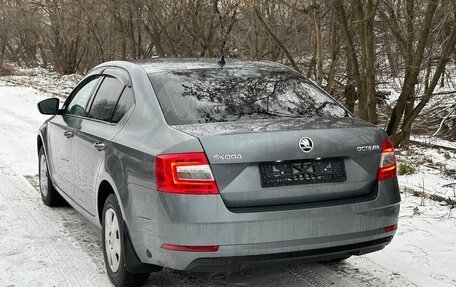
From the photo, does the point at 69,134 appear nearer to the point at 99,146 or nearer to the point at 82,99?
the point at 82,99

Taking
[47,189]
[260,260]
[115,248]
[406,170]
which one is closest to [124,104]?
[115,248]

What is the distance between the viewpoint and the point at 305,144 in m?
3.34

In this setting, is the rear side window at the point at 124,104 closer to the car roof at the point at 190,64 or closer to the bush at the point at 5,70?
the car roof at the point at 190,64

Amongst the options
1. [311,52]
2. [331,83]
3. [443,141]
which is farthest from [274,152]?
[311,52]

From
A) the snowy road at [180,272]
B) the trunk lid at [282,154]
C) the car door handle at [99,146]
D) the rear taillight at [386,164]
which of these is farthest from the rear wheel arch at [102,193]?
the rear taillight at [386,164]

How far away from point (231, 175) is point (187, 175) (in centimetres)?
25

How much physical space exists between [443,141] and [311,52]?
4.81 metres

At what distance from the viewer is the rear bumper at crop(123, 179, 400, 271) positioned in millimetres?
3186

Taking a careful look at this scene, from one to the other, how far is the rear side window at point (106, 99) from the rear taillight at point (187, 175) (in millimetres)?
1254

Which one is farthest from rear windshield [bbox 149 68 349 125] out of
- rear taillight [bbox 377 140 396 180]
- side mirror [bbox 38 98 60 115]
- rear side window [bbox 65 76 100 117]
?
side mirror [bbox 38 98 60 115]

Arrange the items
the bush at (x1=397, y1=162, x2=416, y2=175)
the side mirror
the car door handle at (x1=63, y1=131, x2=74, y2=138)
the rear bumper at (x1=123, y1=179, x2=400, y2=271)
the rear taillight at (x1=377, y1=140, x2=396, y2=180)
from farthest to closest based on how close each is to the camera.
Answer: the bush at (x1=397, y1=162, x2=416, y2=175)
the side mirror
the car door handle at (x1=63, y1=131, x2=74, y2=138)
the rear taillight at (x1=377, y1=140, x2=396, y2=180)
the rear bumper at (x1=123, y1=179, x2=400, y2=271)

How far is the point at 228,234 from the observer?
3182 millimetres

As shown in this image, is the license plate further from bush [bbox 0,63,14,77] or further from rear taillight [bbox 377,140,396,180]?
bush [bbox 0,63,14,77]

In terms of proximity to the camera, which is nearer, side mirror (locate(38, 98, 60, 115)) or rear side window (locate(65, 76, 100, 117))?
rear side window (locate(65, 76, 100, 117))
